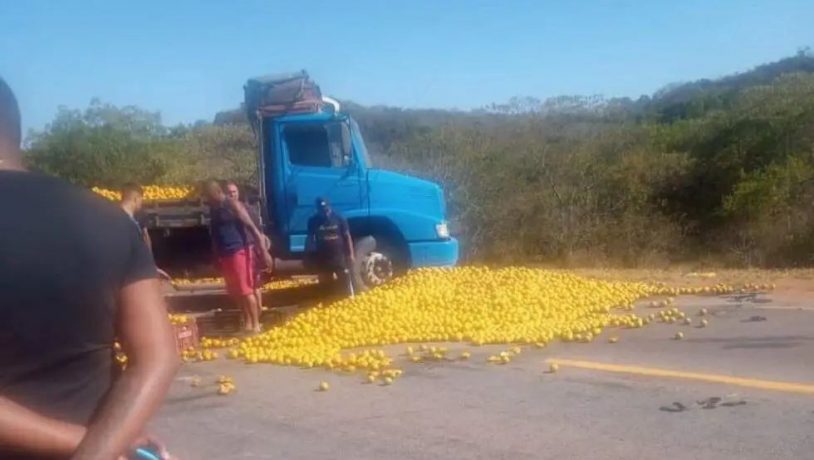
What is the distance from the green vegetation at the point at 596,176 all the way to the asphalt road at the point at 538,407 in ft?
41.3

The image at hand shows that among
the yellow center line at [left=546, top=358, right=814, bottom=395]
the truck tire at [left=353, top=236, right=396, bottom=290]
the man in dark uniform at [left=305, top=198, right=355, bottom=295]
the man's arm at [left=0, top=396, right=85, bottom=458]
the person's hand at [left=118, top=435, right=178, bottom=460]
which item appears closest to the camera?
the man's arm at [left=0, top=396, right=85, bottom=458]

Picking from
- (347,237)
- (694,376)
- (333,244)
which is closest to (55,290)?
(694,376)

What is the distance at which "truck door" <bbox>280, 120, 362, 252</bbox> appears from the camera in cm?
1585

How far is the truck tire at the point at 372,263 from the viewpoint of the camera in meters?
15.6

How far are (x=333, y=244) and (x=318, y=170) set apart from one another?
183cm

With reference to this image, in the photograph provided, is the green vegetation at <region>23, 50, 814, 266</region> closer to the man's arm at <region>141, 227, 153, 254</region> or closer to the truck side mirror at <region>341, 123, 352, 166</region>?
the truck side mirror at <region>341, 123, 352, 166</region>

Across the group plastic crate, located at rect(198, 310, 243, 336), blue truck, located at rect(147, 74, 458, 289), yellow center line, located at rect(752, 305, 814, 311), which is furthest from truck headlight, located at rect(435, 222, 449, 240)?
yellow center line, located at rect(752, 305, 814, 311)

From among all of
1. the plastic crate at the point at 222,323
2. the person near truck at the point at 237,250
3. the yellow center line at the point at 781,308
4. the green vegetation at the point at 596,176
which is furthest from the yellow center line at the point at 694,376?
the green vegetation at the point at 596,176

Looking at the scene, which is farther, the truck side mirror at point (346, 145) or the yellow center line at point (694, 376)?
the truck side mirror at point (346, 145)

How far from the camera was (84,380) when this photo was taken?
2.57 metres

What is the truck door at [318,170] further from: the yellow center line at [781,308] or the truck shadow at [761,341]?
the truck shadow at [761,341]

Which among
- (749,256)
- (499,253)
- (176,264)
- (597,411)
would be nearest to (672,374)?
(597,411)

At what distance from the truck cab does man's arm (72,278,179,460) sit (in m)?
12.9

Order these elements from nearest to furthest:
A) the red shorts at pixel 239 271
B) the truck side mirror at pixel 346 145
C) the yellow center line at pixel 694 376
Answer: the yellow center line at pixel 694 376
the red shorts at pixel 239 271
the truck side mirror at pixel 346 145
